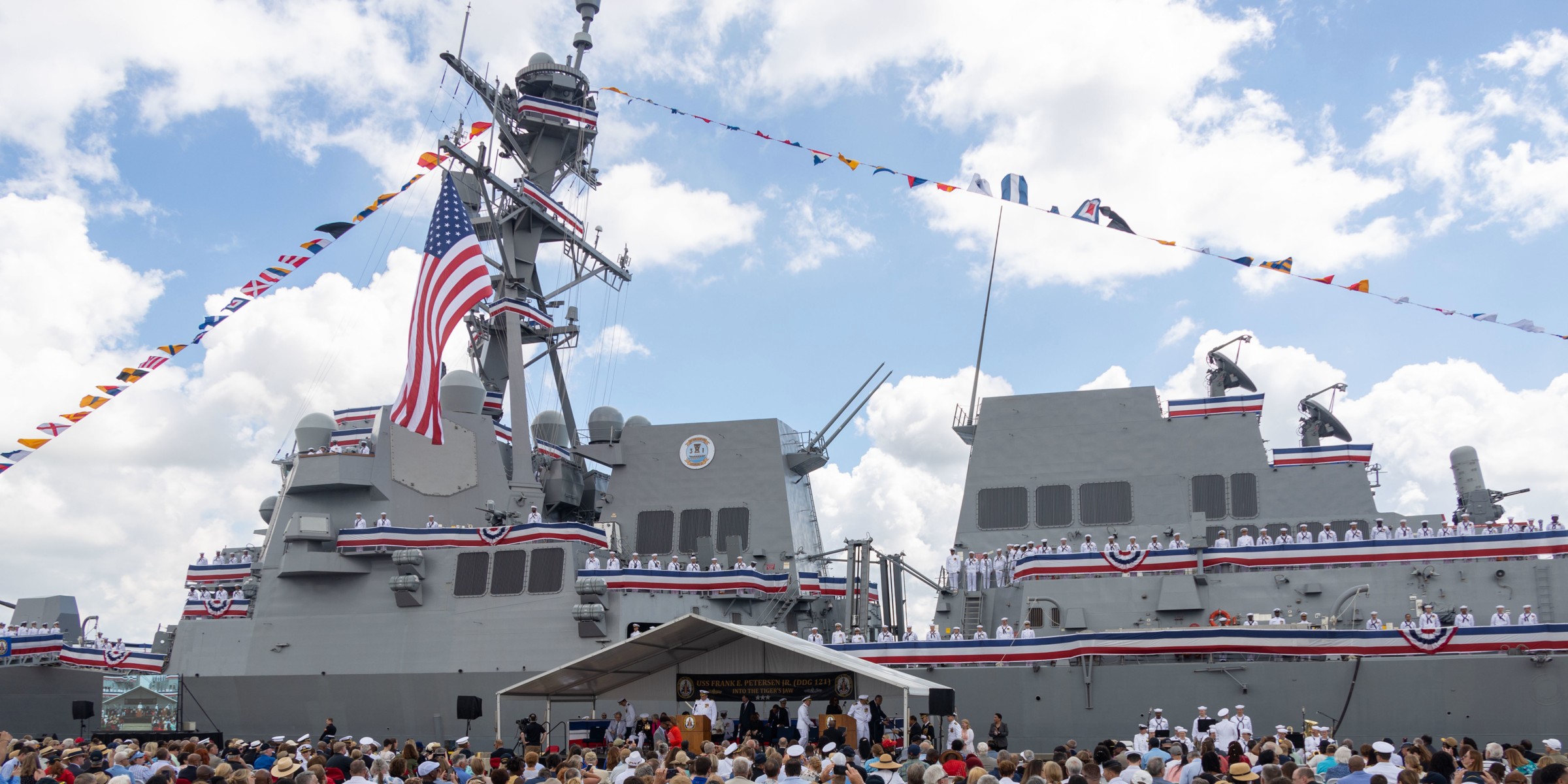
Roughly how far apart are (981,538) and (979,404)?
2.78 meters

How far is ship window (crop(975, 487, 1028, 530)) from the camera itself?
2200 centimetres

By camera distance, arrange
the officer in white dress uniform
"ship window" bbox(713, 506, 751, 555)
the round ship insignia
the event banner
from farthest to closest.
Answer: the round ship insignia < "ship window" bbox(713, 506, 751, 555) < the officer in white dress uniform < the event banner

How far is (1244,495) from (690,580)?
10.4 metres

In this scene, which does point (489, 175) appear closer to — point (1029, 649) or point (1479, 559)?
point (1029, 649)

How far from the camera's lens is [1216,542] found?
779 inches

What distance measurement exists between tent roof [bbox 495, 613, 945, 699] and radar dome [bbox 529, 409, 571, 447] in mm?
15192

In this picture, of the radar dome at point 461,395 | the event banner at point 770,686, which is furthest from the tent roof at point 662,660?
the radar dome at point 461,395

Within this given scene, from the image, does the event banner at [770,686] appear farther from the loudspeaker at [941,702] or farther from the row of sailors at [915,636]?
the row of sailors at [915,636]

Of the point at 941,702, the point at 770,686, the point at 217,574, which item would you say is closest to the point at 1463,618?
the point at 941,702

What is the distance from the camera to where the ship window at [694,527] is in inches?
959

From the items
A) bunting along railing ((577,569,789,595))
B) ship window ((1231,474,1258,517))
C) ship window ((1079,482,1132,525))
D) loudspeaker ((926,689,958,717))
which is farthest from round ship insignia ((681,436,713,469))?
loudspeaker ((926,689,958,717))

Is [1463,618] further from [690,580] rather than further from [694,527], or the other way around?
[694,527]

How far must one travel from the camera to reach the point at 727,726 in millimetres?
16094

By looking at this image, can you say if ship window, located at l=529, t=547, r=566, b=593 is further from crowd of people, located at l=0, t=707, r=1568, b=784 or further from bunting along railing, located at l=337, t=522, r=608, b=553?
crowd of people, located at l=0, t=707, r=1568, b=784
